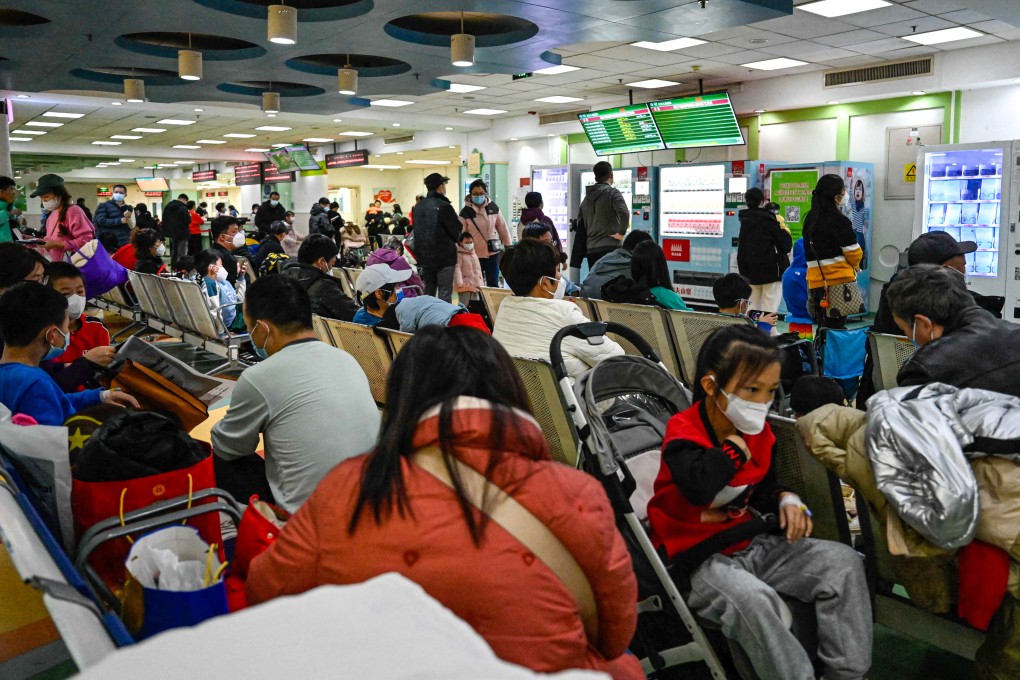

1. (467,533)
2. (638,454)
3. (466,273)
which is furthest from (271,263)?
(467,533)

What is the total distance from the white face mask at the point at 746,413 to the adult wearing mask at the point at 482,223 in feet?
23.1

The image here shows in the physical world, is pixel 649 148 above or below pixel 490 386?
above

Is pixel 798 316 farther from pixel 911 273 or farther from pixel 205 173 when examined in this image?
pixel 205 173

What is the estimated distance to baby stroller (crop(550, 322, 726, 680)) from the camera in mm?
2064

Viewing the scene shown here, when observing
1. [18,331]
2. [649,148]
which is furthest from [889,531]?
[649,148]

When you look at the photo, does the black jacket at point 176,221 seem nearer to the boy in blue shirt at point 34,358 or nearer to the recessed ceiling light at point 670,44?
the recessed ceiling light at point 670,44

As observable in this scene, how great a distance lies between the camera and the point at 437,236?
790 cm

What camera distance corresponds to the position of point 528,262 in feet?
11.7

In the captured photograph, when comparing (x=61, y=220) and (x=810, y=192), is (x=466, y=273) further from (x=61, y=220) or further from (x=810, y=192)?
(x=810, y=192)

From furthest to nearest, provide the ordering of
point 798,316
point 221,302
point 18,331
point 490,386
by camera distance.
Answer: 1. point 221,302
2. point 798,316
3. point 18,331
4. point 490,386

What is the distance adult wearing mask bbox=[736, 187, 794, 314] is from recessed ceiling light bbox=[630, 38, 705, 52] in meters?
1.97

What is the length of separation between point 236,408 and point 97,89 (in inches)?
441

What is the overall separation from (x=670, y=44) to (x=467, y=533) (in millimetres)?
8831

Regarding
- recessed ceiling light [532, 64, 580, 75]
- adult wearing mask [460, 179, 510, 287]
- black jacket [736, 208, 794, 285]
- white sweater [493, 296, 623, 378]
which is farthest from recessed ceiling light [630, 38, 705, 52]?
white sweater [493, 296, 623, 378]
